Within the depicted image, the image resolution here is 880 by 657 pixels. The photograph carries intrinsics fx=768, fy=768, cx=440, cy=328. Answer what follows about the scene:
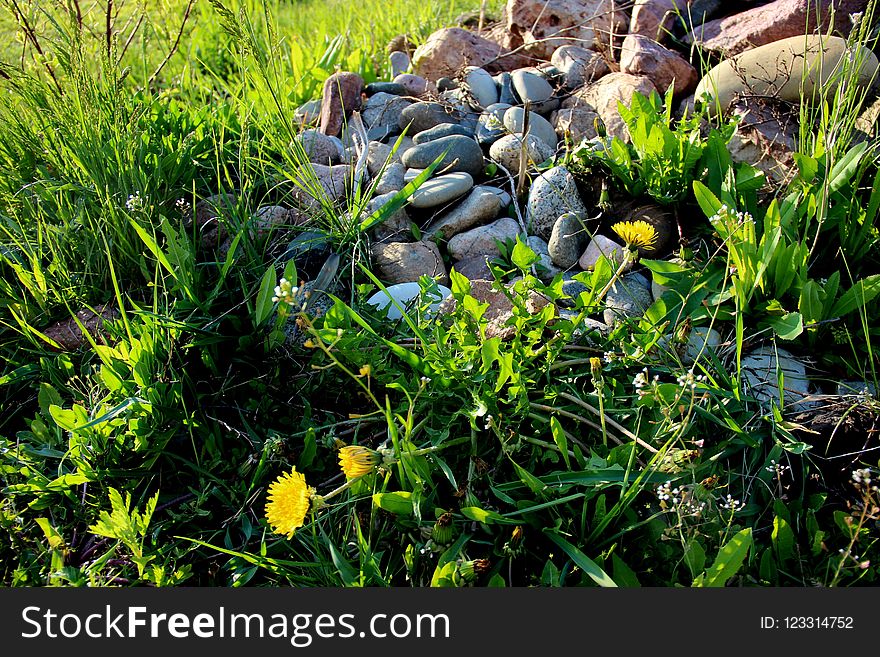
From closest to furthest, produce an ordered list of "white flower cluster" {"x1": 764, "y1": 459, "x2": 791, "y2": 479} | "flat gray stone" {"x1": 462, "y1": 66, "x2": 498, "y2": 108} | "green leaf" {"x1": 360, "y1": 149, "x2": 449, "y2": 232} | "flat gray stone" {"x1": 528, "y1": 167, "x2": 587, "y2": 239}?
"white flower cluster" {"x1": 764, "y1": 459, "x2": 791, "y2": 479} → "green leaf" {"x1": 360, "y1": 149, "x2": 449, "y2": 232} → "flat gray stone" {"x1": 528, "y1": 167, "x2": 587, "y2": 239} → "flat gray stone" {"x1": 462, "y1": 66, "x2": 498, "y2": 108}

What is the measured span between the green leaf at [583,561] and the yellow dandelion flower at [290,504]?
56 cm

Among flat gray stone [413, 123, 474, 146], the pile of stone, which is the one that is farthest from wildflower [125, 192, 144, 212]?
flat gray stone [413, 123, 474, 146]

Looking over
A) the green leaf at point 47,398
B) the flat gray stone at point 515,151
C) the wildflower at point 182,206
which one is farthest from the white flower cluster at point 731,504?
the wildflower at point 182,206

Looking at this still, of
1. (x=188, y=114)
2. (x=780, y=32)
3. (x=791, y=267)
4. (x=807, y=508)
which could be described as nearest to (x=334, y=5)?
(x=188, y=114)

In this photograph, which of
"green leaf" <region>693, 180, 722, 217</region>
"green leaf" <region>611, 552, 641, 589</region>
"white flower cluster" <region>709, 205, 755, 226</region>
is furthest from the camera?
"green leaf" <region>693, 180, 722, 217</region>

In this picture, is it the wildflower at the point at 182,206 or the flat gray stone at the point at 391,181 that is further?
the flat gray stone at the point at 391,181

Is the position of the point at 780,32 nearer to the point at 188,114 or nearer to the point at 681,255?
the point at 681,255

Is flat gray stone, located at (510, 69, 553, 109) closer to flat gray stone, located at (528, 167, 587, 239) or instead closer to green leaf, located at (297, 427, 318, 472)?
flat gray stone, located at (528, 167, 587, 239)

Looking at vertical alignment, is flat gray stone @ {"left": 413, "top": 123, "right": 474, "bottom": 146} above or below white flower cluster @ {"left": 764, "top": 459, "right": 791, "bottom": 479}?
above

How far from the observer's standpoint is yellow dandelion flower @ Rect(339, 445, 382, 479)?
168cm

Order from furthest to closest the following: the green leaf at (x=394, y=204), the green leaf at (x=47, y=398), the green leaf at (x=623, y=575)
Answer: the green leaf at (x=394, y=204) < the green leaf at (x=47, y=398) < the green leaf at (x=623, y=575)

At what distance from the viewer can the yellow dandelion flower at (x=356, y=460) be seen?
1678mm

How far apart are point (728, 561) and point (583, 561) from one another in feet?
0.99

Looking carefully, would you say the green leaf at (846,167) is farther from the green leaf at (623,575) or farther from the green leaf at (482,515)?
the green leaf at (482,515)
